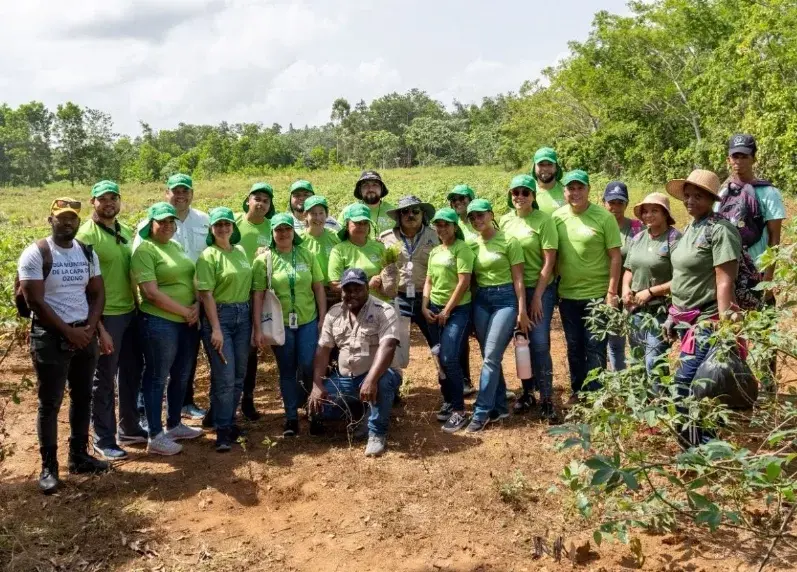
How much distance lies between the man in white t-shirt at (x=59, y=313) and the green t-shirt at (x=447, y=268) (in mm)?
2294

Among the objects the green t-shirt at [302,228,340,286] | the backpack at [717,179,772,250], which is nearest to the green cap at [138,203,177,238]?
the green t-shirt at [302,228,340,286]

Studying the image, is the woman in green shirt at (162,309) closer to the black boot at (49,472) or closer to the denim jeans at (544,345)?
the black boot at (49,472)

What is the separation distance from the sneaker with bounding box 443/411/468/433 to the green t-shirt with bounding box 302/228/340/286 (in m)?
1.40

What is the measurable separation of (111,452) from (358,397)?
5.68 ft

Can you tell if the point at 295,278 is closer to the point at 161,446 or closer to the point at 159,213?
the point at 159,213

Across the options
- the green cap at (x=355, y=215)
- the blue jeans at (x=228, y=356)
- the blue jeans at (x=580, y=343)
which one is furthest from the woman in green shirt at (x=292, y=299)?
the blue jeans at (x=580, y=343)

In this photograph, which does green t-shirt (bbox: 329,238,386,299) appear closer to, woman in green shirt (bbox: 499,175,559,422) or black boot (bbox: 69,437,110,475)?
woman in green shirt (bbox: 499,175,559,422)

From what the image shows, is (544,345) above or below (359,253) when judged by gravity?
below

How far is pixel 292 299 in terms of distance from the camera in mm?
4770

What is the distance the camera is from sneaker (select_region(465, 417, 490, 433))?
4.82 metres

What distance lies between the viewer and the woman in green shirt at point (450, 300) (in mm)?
4805

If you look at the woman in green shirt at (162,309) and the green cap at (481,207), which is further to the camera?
the green cap at (481,207)

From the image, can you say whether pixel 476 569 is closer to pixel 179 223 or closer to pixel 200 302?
pixel 200 302

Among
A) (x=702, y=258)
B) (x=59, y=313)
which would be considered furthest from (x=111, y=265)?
(x=702, y=258)
